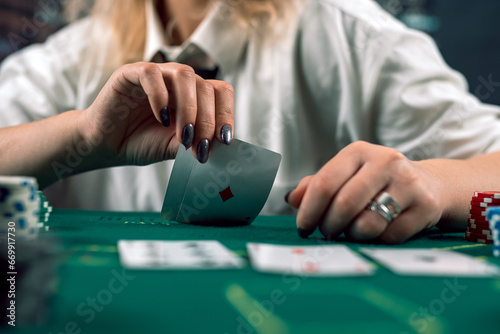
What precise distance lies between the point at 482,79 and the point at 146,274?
3.66m

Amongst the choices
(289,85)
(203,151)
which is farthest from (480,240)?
(289,85)

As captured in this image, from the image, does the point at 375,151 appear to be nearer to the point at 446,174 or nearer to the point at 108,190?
the point at 446,174

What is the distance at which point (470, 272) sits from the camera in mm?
607

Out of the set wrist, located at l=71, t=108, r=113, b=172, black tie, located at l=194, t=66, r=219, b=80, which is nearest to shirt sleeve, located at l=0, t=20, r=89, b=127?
black tie, located at l=194, t=66, r=219, b=80

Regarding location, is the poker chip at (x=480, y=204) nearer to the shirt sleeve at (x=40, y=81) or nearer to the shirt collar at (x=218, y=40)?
the shirt collar at (x=218, y=40)

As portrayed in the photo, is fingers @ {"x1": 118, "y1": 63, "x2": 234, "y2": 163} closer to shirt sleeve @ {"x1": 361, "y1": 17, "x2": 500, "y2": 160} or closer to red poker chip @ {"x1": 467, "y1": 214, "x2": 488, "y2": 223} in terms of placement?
red poker chip @ {"x1": 467, "y1": 214, "x2": 488, "y2": 223}

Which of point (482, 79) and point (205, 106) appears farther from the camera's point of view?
point (482, 79)

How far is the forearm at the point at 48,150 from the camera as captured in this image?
130cm

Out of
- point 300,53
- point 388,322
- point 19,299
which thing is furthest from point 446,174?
point 300,53

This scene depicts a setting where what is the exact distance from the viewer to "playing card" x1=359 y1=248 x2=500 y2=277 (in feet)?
1.98

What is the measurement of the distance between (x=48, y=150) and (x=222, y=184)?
577 millimetres

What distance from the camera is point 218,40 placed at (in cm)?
208

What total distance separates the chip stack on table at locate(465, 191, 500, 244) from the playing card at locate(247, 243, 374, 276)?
357mm

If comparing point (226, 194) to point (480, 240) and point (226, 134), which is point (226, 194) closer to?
point (226, 134)
